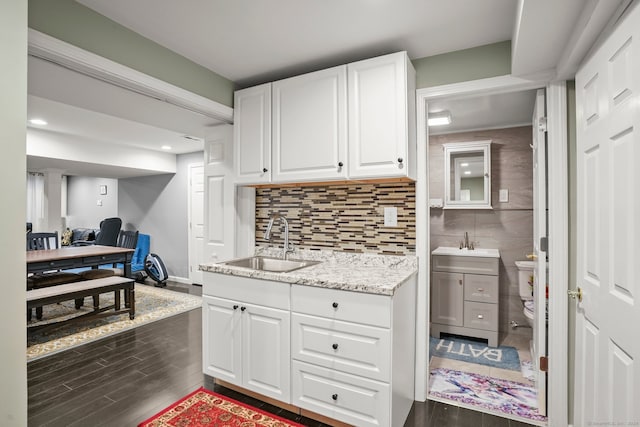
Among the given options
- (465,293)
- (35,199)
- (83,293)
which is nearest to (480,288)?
(465,293)

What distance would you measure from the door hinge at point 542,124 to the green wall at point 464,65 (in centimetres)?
35

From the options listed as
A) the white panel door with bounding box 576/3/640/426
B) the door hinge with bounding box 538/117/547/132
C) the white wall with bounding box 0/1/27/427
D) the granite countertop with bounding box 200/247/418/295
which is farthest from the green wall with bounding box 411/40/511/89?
the white wall with bounding box 0/1/27/427

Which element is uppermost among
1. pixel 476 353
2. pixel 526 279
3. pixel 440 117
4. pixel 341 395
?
pixel 440 117

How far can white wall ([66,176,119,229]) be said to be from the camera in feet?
26.6

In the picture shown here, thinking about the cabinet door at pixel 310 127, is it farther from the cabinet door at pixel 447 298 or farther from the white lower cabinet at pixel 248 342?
the cabinet door at pixel 447 298

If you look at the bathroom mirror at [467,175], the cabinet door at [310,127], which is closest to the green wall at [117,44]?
the cabinet door at [310,127]

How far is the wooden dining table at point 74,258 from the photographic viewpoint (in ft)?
12.0

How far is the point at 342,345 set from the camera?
1823mm

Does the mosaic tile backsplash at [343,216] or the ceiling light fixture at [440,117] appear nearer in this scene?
the mosaic tile backsplash at [343,216]

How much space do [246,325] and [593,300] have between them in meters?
1.85

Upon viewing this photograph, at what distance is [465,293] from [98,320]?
4052 mm

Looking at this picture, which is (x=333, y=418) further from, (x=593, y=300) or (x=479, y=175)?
(x=479, y=175)

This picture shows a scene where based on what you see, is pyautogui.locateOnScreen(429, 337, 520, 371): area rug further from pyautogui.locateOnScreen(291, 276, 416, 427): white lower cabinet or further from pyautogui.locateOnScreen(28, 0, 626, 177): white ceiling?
pyautogui.locateOnScreen(28, 0, 626, 177): white ceiling

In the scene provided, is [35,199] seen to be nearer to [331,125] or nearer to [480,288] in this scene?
[331,125]
